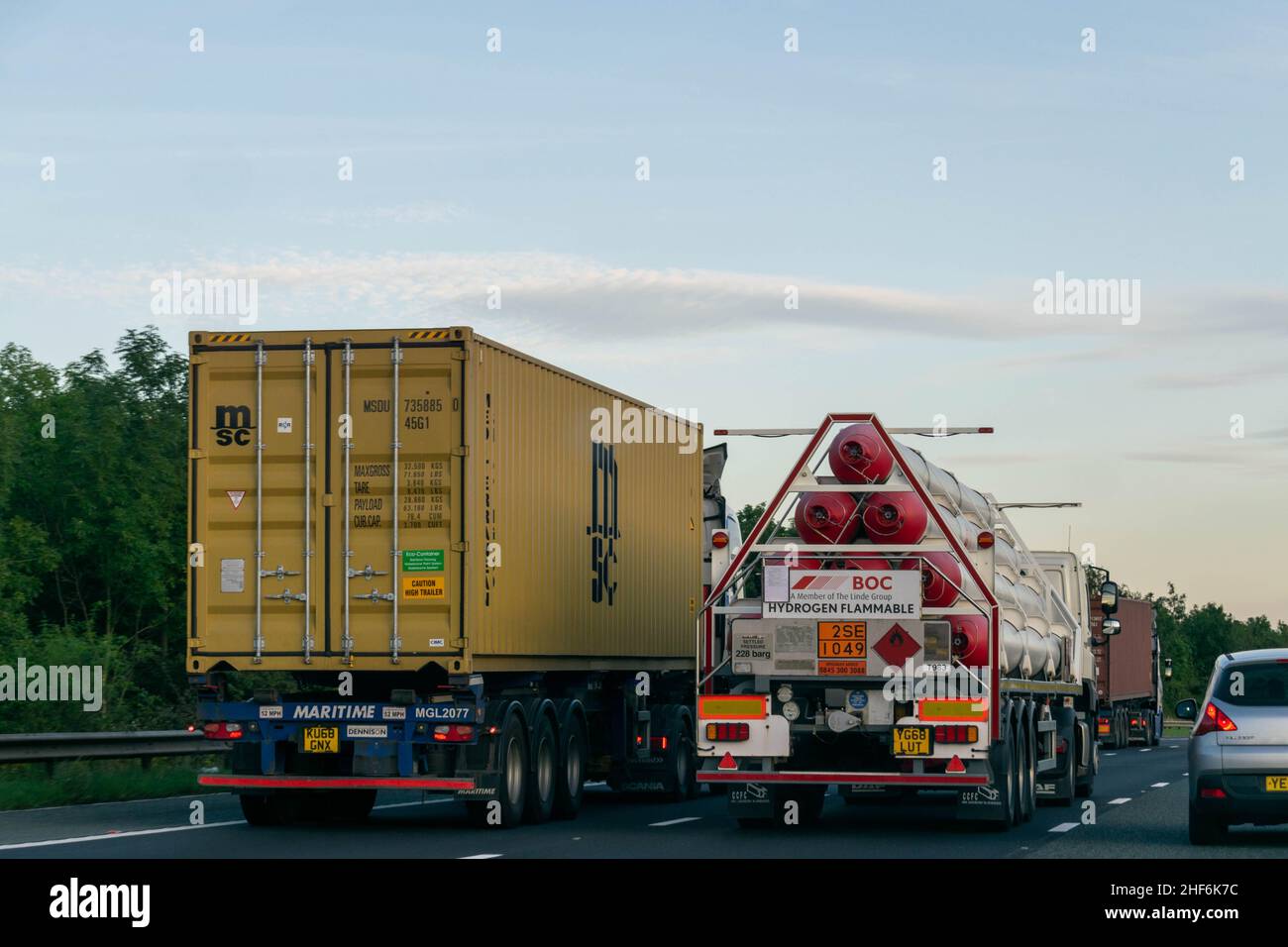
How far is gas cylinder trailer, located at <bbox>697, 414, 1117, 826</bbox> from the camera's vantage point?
1711 centimetres

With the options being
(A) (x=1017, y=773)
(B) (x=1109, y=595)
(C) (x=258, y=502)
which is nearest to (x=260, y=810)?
(C) (x=258, y=502)

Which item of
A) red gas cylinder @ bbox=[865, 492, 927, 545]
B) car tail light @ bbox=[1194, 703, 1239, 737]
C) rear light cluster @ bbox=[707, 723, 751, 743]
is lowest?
rear light cluster @ bbox=[707, 723, 751, 743]

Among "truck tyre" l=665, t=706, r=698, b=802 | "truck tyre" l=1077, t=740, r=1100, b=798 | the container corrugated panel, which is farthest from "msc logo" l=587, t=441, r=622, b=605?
"truck tyre" l=1077, t=740, r=1100, b=798

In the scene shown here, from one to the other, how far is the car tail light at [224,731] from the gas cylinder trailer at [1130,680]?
2747 cm

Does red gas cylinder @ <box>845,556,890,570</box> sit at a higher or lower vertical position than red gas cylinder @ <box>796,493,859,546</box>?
lower

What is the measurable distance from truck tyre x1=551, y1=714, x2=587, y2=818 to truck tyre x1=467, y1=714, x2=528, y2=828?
43.2 inches

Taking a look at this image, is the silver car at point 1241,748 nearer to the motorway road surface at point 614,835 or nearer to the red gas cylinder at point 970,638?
the motorway road surface at point 614,835

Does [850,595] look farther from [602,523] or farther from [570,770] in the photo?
[602,523]

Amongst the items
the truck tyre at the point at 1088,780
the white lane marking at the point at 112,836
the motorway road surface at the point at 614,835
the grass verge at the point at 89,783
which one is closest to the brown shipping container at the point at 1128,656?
the truck tyre at the point at 1088,780

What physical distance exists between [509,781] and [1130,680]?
35.0 m

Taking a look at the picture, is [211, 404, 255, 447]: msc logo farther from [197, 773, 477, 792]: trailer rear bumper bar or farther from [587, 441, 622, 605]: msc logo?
[587, 441, 622, 605]: msc logo
